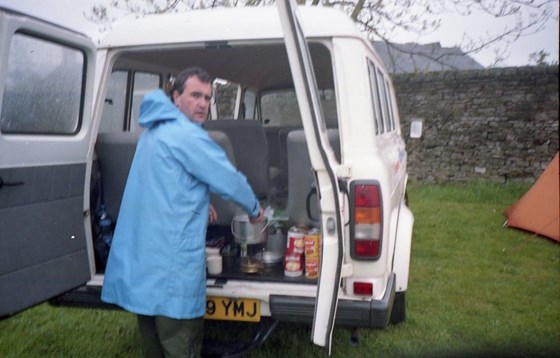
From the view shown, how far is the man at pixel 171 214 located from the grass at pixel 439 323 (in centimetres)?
119

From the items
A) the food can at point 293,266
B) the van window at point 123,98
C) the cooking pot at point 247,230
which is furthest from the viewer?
the van window at point 123,98

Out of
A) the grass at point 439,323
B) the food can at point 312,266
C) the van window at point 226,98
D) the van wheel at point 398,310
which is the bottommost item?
the grass at point 439,323

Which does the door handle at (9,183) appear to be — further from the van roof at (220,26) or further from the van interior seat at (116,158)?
the van roof at (220,26)

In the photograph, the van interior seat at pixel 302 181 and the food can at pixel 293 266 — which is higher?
the van interior seat at pixel 302 181

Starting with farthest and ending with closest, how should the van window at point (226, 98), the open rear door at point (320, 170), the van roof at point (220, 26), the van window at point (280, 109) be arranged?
the van window at point (280, 109)
the van window at point (226, 98)
the van roof at point (220, 26)
the open rear door at point (320, 170)

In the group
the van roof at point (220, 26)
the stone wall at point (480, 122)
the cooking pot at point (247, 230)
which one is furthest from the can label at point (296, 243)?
the stone wall at point (480, 122)

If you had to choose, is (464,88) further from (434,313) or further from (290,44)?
(290,44)

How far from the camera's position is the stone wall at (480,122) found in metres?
9.91

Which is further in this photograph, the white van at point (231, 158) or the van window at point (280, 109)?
the van window at point (280, 109)

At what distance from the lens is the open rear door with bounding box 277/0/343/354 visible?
2113mm

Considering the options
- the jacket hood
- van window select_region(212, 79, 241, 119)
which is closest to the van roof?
the jacket hood

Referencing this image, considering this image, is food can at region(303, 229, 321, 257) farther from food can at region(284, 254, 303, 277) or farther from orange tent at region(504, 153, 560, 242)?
orange tent at region(504, 153, 560, 242)

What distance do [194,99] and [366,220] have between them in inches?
40.6

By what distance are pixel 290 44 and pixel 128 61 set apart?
240 cm
